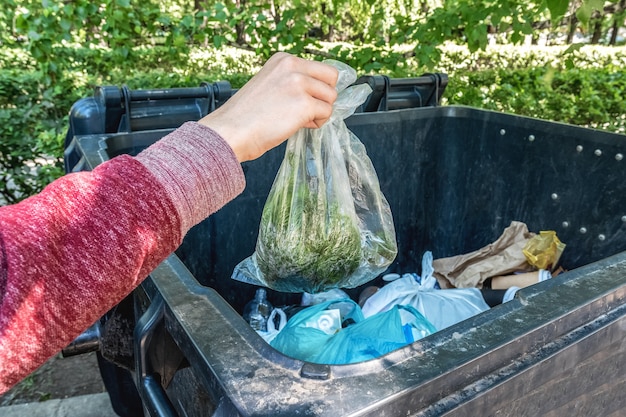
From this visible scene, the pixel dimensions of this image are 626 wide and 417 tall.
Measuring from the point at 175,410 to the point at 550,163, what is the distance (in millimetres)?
1624

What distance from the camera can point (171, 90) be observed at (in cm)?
177

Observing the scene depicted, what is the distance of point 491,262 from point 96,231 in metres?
1.71

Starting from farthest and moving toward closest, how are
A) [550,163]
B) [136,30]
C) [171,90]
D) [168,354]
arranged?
[136,30]
[550,163]
[171,90]
[168,354]

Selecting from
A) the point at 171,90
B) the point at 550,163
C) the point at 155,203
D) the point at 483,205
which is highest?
the point at 155,203

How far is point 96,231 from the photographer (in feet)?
2.05

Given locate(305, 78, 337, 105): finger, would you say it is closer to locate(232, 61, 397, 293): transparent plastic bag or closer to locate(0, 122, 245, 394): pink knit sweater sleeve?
locate(0, 122, 245, 394): pink knit sweater sleeve

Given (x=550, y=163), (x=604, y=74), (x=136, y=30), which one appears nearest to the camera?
(x=550, y=163)

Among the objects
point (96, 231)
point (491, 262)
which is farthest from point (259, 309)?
point (96, 231)

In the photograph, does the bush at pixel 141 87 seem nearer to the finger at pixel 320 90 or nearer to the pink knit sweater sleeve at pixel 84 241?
the finger at pixel 320 90

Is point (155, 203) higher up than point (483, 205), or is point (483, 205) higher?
point (155, 203)

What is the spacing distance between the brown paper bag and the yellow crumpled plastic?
4 centimetres

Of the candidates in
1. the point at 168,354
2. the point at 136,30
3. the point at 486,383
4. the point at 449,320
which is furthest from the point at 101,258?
the point at 136,30

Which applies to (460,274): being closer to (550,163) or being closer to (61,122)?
(550,163)

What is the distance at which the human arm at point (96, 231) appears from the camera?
59 centimetres
